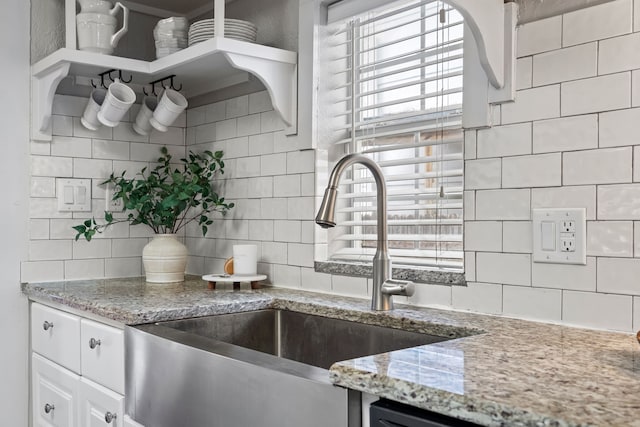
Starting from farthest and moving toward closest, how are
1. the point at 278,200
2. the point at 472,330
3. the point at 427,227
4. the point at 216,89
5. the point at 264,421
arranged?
the point at 216,89 < the point at 278,200 < the point at 427,227 < the point at 472,330 < the point at 264,421

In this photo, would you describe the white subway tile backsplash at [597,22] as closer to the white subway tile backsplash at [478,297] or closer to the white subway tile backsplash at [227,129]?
the white subway tile backsplash at [478,297]

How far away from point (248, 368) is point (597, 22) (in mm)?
1106

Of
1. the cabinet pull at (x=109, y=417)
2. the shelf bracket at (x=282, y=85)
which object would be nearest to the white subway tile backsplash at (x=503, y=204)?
the shelf bracket at (x=282, y=85)

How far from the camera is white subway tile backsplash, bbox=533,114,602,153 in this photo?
1.51 m

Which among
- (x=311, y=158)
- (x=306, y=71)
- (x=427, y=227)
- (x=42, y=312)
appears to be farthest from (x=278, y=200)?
(x=42, y=312)

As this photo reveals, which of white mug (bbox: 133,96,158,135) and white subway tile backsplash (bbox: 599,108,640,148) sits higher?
white mug (bbox: 133,96,158,135)

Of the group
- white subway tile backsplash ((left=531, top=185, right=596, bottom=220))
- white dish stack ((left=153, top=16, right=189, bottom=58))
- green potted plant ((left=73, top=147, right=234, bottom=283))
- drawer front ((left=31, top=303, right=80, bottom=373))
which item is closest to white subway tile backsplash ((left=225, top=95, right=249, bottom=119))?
green potted plant ((left=73, top=147, right=234, bottom=283))

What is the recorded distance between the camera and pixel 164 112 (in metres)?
2.55

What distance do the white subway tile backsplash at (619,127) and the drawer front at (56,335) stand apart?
→ 1634mm

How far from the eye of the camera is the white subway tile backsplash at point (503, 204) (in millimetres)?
1638

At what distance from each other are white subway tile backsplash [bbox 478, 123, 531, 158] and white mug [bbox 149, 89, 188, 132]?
1278 mm

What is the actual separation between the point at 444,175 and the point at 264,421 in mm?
938

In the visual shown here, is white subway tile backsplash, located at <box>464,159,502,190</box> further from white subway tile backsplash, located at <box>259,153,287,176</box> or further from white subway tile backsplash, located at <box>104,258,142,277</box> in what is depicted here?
white subway tile backsplash, located at <box>104,258,142,277</box>

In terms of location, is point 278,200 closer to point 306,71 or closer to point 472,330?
point 306,71
